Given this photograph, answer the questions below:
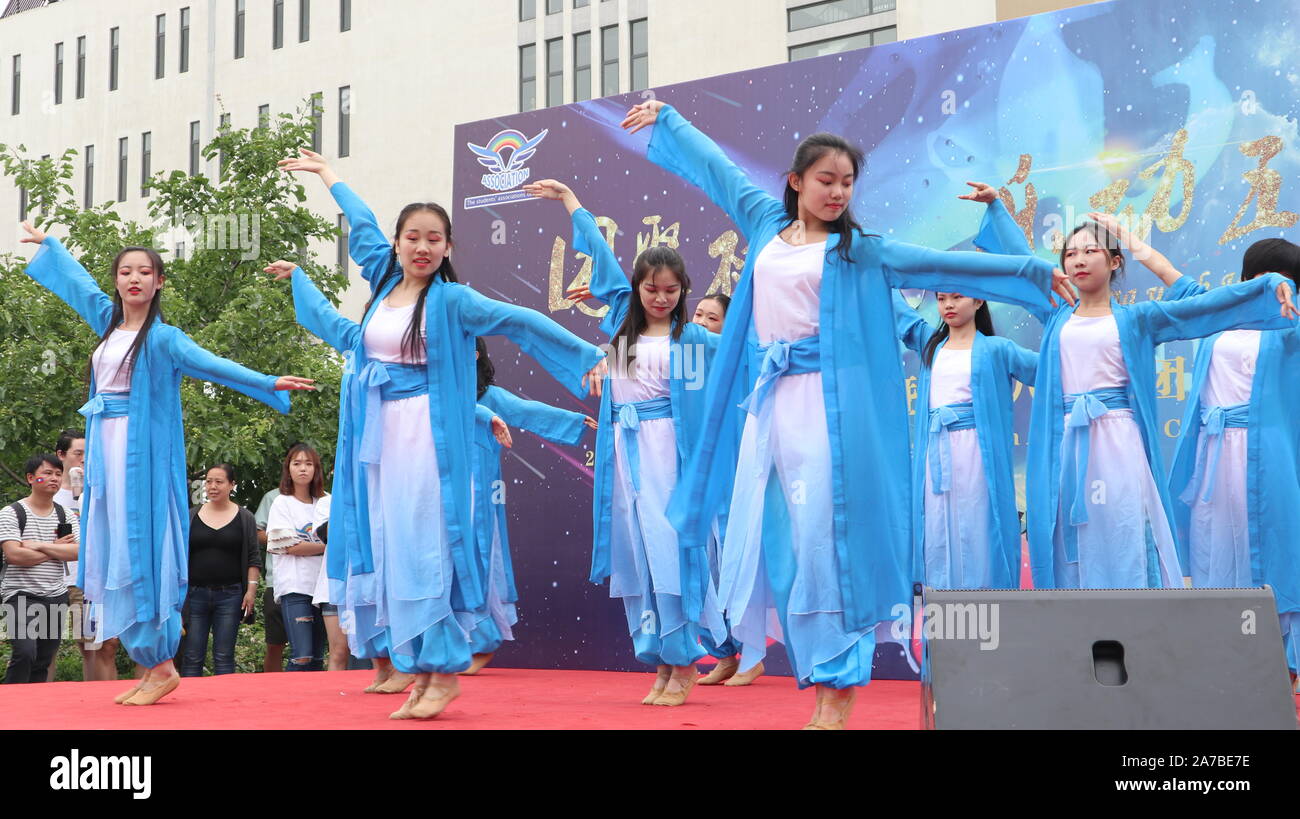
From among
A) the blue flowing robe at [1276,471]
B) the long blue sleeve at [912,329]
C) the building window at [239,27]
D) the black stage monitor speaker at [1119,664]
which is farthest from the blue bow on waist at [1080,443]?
the building window at [239,27]

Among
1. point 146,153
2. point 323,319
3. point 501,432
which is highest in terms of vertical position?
point 146,153

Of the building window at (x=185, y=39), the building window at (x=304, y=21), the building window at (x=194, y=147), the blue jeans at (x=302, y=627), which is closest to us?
the blue jeans at (x=302, y=627)

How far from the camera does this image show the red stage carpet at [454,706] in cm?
422

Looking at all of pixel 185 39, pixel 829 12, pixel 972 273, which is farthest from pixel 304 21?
pixel 972 273

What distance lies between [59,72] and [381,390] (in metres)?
27.4

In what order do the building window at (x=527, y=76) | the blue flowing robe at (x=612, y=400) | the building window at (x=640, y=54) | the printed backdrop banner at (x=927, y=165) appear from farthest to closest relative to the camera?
the building window at (x=527, y=76)
the building window at (x=640, y=54)
the printed backdrop banner at (x=927, y=165)
the blue flowing robe at (x=612, y=400)

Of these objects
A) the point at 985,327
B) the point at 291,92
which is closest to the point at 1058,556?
the point at 985,327

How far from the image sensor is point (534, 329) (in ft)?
14.5

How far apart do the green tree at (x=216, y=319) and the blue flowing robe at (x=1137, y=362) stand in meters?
6.39

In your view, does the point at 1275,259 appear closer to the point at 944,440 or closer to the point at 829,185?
the point at 944,440

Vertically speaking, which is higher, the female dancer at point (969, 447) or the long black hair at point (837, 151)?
the long black hair at point (837, 151)

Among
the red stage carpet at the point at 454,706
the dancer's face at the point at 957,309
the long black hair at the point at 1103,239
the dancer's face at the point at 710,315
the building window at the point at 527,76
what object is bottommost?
the red stage carpet at the point at 454,706

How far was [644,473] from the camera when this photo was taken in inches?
216

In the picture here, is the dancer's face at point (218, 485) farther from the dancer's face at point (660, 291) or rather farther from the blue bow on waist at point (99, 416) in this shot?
the dancer's face at point (660, 291)
